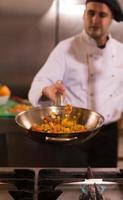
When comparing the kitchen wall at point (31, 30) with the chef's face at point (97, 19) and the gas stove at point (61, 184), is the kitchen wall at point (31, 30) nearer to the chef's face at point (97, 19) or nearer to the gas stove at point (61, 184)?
the chef's face at point (97, 19)

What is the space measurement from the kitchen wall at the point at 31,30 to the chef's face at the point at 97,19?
0.03 m

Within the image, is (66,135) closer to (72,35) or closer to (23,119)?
(23,119)

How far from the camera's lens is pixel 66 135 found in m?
1.02

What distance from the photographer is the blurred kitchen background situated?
1572 millimetres

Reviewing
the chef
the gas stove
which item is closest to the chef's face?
the chef

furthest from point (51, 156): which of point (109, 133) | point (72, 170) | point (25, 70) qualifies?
point (72, 170)

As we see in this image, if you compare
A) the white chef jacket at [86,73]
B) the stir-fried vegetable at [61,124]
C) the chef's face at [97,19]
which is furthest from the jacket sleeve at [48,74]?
the stir-fried vegetable at [61,124]

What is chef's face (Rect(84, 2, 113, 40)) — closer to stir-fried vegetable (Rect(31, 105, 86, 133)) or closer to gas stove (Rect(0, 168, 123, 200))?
stir-fried vegetable (Rect(31, 105, 86, 133))

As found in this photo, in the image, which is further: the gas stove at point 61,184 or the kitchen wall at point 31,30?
the kitchen wall at point 31,30

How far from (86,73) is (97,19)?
22cm

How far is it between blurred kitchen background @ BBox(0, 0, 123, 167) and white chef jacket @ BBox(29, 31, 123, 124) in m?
0.04

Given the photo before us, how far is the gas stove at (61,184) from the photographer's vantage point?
1062 millimetres

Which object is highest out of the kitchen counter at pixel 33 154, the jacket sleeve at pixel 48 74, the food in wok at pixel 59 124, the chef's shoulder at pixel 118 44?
the chef's shoulder at pixel 118 44

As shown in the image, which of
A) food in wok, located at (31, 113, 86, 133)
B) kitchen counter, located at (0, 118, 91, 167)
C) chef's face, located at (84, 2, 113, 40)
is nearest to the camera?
food in wok, located at (31, 113, 86, 133)
